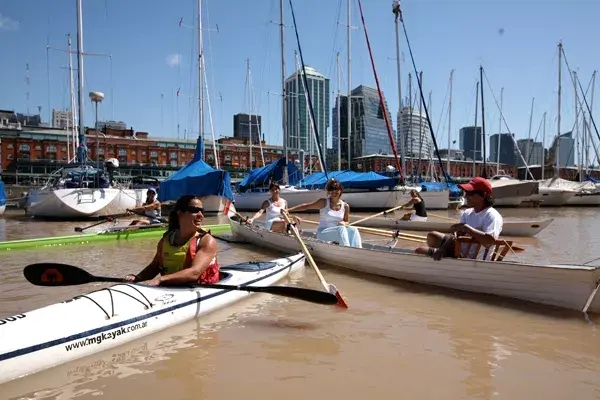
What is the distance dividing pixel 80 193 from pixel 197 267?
1851cm

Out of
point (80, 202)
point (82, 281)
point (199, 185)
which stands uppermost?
point (199, 185)

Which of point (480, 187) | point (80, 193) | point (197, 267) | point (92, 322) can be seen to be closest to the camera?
point (92, 322)

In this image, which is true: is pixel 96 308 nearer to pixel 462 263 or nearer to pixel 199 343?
pixel 199 343

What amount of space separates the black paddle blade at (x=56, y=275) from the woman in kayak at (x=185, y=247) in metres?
0.89

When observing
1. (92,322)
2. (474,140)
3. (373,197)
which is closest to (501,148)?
(474,140)

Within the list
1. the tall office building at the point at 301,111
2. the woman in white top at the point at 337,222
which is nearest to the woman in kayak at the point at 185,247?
the woman in white top at the point at 337,222

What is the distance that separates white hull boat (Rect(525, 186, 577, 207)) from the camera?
33.8 m

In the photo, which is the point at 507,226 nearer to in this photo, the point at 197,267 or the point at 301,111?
the point at 197,267

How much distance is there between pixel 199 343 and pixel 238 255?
6.50 m

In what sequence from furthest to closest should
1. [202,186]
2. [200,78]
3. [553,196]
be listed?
[553,196] < [200,78] < [202,186]

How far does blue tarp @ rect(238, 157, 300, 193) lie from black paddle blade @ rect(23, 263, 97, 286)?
927 inches

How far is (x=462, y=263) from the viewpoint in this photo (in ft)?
21.4

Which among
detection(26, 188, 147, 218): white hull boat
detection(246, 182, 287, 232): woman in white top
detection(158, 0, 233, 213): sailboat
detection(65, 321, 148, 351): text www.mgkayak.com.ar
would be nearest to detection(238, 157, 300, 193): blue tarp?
detection(158, 0, 233, 213): sailboat

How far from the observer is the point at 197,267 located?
5043mm
